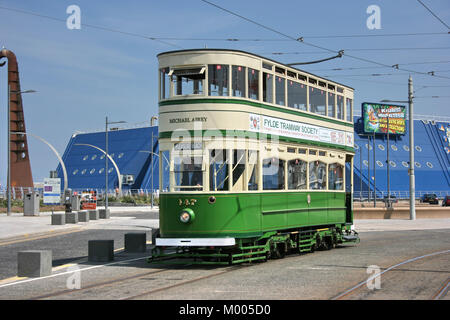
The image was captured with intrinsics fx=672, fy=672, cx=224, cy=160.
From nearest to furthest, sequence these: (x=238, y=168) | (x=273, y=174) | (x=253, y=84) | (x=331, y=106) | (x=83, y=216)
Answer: (x=238, y=168) → (x=253, y=84) → (x=273, y=174) → (x=331, y=106) → (x=83, y=216)

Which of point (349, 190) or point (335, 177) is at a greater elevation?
point (335, 177)

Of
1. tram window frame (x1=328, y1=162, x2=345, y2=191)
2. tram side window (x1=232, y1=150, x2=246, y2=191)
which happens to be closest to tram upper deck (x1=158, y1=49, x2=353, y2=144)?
tram side window (x1=232, y1=150, x2=246, y2=191)

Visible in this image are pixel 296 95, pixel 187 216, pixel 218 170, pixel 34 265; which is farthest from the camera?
pixel 296 95

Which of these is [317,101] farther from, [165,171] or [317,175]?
[165,171]

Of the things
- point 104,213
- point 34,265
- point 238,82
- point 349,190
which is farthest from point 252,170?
point 104,213

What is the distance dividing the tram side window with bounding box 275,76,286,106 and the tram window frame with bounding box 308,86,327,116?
161 centimetres

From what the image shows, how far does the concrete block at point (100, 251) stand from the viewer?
17281mm

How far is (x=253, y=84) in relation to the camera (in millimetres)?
15961

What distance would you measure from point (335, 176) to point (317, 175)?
1.56 m

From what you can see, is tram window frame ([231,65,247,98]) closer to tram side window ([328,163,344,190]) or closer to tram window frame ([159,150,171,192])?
tram window frame ([159,150,171,192])

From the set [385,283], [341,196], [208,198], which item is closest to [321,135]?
[341,196]

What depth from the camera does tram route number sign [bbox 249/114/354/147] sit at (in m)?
16.0

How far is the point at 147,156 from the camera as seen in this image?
269ft
